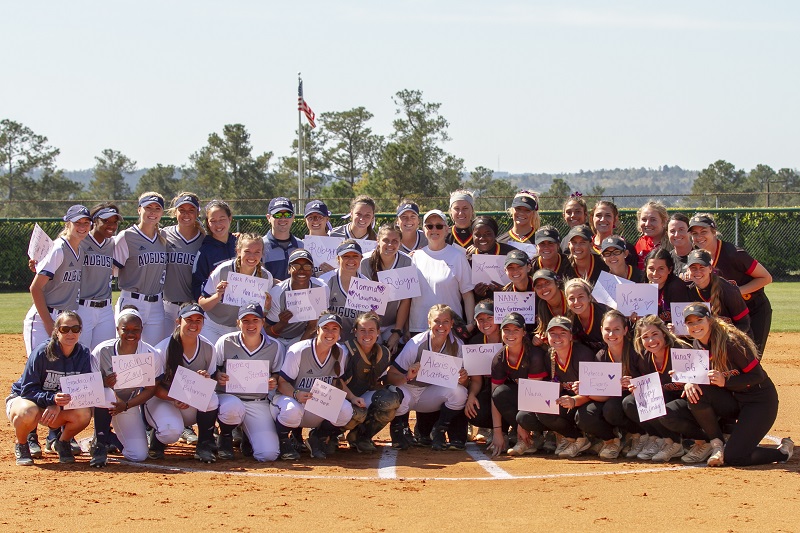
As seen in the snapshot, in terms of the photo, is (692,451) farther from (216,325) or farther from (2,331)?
(2,331)

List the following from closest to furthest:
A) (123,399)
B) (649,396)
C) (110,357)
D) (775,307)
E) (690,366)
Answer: (690,366) → (649,396) → (110,357) → (123,399) → (775,307)

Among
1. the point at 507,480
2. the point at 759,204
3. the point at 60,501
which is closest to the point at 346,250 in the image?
the point at 507,480

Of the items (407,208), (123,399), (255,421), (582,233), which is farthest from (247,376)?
(582,233)

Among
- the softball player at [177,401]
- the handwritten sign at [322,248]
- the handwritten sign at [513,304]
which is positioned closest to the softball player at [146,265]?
the softball player at [177,401]

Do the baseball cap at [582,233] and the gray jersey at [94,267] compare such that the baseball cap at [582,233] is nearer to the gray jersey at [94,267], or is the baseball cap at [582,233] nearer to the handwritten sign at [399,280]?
the handwritten sign at [399,280]

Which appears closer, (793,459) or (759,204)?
(793,459)

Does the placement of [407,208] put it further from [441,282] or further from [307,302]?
[307,302]

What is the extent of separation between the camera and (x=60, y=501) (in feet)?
19.1

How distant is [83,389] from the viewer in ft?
22.4

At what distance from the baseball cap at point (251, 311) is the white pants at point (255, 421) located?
64 cm

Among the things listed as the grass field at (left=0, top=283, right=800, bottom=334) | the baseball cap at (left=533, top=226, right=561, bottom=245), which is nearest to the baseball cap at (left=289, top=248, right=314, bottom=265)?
the baseball cap at (left=533, top=226, right=561, bottom=245)

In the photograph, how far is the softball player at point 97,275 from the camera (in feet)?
25.0

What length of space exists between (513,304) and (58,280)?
11.6 feet

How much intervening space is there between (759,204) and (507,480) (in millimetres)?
44186
